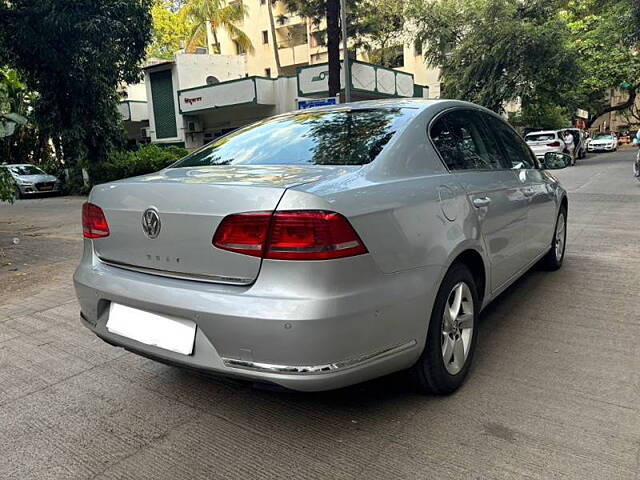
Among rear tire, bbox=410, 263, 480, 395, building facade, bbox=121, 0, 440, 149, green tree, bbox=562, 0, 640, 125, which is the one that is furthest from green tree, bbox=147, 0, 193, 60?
rear tire, bbox=410, 263, 480, 395

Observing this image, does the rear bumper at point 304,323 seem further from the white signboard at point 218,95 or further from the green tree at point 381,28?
the white signboard at point 218,95

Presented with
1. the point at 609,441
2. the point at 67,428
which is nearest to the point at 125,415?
the point at 67,428

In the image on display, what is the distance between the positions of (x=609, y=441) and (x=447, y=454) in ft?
2.35

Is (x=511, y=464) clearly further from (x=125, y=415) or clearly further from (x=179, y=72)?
(x=179, y=72)

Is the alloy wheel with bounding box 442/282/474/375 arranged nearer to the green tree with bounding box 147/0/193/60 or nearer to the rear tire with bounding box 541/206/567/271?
the rear tire with bounding box 541/206/567/271

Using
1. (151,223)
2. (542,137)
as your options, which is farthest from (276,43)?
(151,223)

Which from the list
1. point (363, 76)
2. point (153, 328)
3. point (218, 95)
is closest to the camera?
point (153, 328)

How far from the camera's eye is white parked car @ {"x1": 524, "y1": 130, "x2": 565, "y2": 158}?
1972cm

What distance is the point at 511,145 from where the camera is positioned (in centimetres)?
402

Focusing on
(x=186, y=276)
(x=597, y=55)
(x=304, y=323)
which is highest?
(x=597, y=55)

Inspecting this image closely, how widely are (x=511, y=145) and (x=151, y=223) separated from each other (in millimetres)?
2862

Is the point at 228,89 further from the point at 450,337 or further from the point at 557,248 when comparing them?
the point at 450,337

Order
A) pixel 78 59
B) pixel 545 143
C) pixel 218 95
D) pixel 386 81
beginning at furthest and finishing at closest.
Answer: pixel 218 95 < pixel 386 81 < pixel 545 143 < pixel 78 59

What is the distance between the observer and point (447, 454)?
7.29ft
